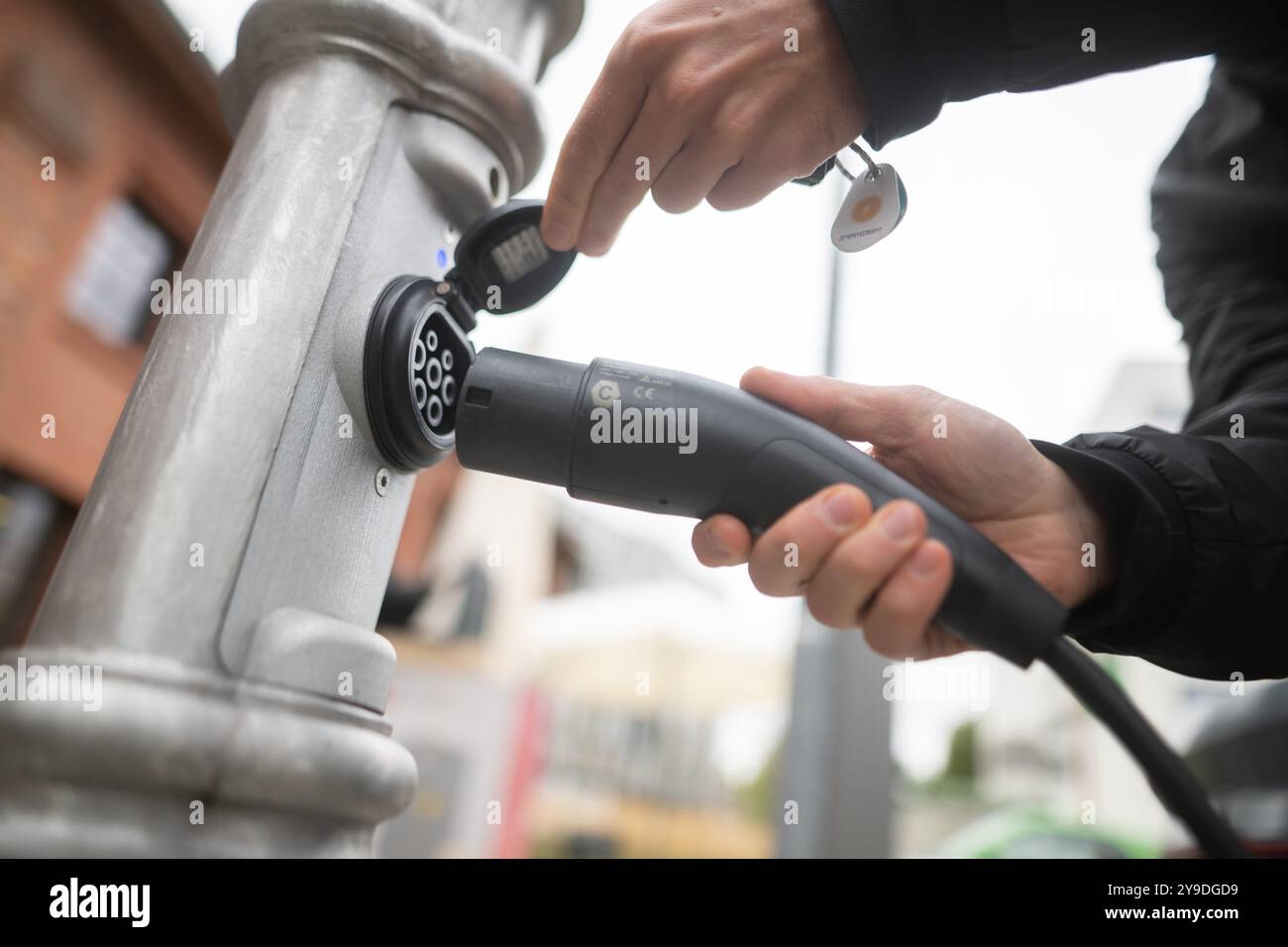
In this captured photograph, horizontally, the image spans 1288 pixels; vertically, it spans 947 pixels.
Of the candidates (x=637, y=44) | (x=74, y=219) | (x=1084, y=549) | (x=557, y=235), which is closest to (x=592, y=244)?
(x=557, y=235)

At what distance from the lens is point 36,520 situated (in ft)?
10.2

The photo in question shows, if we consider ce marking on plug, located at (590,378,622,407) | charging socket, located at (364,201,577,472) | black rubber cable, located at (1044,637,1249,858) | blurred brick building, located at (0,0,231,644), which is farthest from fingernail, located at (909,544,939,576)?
blurred brick building, located at (0,0,231,644)

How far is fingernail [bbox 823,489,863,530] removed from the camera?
52cm

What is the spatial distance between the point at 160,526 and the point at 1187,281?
3.24 ft

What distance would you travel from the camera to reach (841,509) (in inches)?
20.6

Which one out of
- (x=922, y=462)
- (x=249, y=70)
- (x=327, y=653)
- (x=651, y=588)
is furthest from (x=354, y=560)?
(x=651, y=588)

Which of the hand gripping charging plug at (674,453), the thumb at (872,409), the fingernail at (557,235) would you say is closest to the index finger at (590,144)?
the fingernail at (557,235)

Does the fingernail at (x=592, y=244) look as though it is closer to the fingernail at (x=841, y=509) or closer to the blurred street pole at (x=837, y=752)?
the fingernail at (x=841, y=509)

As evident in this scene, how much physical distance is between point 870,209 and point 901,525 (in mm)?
294

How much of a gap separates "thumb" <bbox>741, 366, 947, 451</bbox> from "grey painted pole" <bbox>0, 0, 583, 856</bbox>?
30cm

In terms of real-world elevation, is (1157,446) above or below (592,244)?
below

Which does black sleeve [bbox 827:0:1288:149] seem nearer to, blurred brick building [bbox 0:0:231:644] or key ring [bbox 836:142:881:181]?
key ring [bbox 836:142:881:181]

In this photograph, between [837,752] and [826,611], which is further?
[837,752]

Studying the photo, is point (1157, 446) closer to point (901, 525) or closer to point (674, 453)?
point (901, 525)
